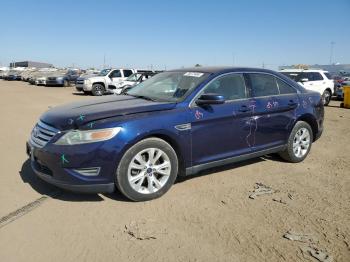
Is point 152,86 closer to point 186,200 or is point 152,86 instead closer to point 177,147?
point 177,147

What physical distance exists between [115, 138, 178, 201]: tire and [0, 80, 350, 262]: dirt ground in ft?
0.46

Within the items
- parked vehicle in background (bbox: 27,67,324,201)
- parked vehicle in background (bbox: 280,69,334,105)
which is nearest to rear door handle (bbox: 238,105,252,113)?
parked vehicle in background (bbox: 27,67,324,201)

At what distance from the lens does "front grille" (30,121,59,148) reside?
4.14 meters

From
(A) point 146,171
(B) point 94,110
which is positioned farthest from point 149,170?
(B) point 94,110

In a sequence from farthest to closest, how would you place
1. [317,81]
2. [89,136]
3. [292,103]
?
1. [317,81]
2. [292,103]
3. [89,136]

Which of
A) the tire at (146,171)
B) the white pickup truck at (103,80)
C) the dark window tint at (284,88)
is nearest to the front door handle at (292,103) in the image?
the dark window tint at (284,88)

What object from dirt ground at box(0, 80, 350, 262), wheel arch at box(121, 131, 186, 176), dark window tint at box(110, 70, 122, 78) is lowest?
dirt ground at box(0, 80, 350, 262)

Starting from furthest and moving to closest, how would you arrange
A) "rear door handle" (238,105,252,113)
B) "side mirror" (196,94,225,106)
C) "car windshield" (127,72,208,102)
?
"rear door handle" (238,105,252,113) < "car windshield" (127,72,208,102) < "side mirror" (196,94,225,106)

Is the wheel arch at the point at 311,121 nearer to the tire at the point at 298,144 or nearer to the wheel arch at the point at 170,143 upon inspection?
the tire at the point at 298,144

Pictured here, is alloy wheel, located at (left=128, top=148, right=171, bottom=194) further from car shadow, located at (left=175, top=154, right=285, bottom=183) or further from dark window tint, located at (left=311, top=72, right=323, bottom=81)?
dark window tint, located at (left=311, top=72, right=323, bottom=81)

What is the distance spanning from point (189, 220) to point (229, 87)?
212 centimetres

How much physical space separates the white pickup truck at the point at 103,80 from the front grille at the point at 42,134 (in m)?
16.7

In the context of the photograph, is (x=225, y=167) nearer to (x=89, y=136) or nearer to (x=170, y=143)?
(x=170, y=143)

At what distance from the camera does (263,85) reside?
553cm
